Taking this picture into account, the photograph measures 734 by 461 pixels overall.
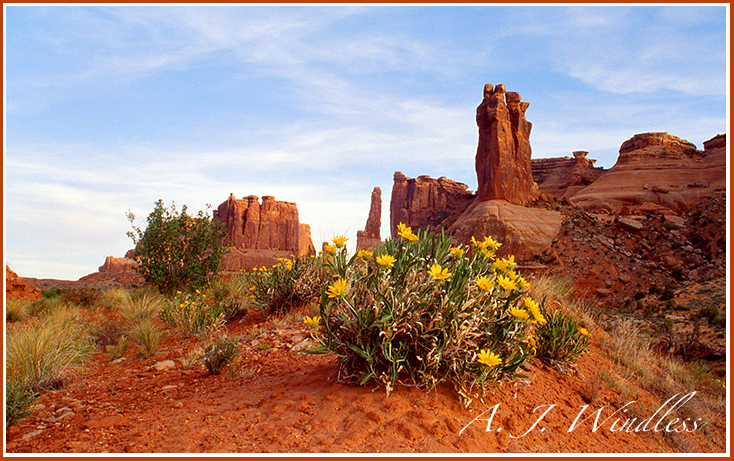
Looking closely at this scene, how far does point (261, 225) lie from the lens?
83688 mm

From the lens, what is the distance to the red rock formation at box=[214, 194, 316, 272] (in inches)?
3191

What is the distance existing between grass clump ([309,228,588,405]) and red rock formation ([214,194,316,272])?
242 feet

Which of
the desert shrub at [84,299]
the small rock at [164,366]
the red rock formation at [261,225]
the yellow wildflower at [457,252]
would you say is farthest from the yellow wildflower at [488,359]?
the red rock formation at [261,225]

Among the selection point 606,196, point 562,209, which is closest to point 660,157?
point 606,196

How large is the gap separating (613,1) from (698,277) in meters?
33.1

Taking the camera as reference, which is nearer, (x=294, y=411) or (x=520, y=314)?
(x=520, y=314)

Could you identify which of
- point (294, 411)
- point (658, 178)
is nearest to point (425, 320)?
point (294, 411)

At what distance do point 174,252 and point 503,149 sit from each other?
35605 mm

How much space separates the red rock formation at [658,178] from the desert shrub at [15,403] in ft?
161

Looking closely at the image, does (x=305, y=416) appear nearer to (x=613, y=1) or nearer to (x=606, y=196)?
(x=613, y=1)

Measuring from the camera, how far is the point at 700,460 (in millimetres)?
3582

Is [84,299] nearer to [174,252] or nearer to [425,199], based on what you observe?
[174,252]

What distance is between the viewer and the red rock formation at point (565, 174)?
229 ft

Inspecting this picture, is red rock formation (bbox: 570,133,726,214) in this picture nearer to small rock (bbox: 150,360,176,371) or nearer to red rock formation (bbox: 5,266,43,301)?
red rock formation (bbox: 5,266,43,301)
